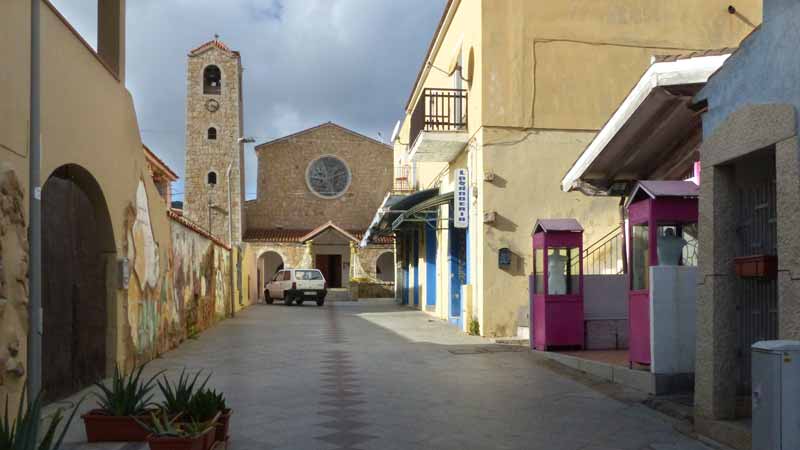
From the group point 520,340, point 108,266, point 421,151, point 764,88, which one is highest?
point 421,151

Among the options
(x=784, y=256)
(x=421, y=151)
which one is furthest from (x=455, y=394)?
(x=421, y=151)

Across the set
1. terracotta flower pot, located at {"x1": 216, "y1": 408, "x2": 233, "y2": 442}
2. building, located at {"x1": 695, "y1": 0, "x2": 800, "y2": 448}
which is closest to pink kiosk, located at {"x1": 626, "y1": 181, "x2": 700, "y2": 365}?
building, located at {"x1": 695, "y1": 0, "x2": 800, "y2": 448}

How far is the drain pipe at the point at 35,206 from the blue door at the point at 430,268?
17.4 meters

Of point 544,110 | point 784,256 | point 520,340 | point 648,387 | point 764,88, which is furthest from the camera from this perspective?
point 544,110

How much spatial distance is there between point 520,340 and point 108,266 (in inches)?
334

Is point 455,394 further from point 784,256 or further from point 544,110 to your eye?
point 544,110

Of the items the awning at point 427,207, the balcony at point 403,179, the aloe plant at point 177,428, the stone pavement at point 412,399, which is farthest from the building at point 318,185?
the aloe plant at point 177,428

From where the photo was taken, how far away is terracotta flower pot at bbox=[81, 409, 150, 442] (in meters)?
6.22

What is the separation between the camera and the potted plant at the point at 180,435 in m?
5.13

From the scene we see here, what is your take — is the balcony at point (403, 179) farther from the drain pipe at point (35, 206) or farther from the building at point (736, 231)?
the drain pipe at point (35, 206)

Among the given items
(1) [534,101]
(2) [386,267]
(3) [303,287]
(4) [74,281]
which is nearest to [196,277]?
(4) [74,281]

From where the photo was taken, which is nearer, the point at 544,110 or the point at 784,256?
the point at 784,256

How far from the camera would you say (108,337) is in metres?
10.2

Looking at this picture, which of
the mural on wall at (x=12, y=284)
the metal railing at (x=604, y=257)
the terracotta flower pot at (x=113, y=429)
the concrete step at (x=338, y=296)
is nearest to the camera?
the terracotta flower pot at (x=113, y=429)
